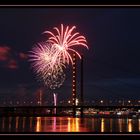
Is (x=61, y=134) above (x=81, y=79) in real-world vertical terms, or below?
below

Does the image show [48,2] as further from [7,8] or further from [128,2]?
[128,2]

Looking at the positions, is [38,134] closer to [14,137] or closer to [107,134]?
[14,137]

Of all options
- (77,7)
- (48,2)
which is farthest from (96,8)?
(48,2)

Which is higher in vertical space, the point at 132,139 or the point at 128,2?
the point at 128,2

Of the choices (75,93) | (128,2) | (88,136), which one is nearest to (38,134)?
(88,136)

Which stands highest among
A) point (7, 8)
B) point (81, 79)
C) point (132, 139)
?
point (81, 79)

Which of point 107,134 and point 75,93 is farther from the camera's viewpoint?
point 75,93

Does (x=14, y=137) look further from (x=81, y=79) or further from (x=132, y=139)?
(x=81, y=79)

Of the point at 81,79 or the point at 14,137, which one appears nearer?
the point at 14,137

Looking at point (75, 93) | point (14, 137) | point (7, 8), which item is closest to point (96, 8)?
point (7, 8)
